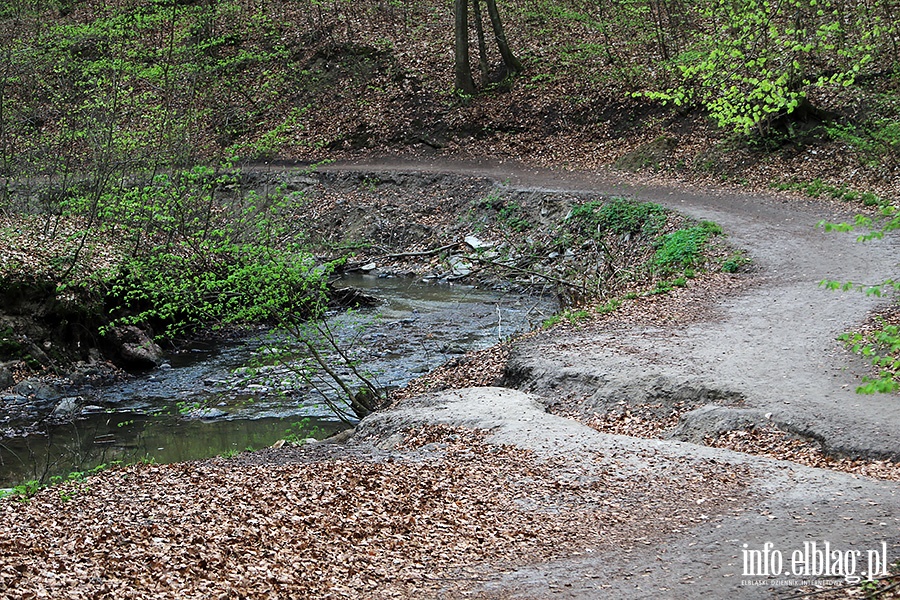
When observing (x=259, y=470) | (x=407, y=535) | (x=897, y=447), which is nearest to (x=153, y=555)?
(x=407, y=535)

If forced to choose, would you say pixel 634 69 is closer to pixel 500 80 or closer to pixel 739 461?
pixel 500 80

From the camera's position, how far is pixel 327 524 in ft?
22.6

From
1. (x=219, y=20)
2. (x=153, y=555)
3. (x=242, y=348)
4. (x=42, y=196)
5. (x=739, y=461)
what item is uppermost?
(x=219, y=20)

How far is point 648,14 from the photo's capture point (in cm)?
2814

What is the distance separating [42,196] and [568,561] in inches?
719

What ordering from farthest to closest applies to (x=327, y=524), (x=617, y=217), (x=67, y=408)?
(x=617, y=217) → (x=67, y=408) → (x=327, y=524)

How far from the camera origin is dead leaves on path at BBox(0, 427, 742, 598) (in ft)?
18.6

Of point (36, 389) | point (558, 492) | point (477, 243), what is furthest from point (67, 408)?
point (477, 243)

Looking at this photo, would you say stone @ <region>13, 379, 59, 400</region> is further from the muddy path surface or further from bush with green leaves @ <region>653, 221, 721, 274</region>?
bush with green leaves @ <region>653, 221, 721, 274</region>

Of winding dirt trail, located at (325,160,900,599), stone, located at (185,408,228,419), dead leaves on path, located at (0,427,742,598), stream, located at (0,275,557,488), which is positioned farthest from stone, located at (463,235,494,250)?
dead leaves on path, located at (0,427,742,598)

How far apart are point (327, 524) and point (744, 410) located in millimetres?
5018

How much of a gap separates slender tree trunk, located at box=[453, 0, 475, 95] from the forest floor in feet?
60.4

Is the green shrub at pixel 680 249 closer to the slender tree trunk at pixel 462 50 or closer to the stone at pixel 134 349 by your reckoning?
the stone at pixel 134 349

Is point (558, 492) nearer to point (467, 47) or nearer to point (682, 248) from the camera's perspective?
point (682, 248)
